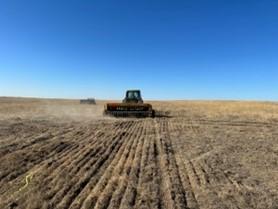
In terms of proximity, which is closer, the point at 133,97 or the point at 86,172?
the point at 86,172

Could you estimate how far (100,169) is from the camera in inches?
312

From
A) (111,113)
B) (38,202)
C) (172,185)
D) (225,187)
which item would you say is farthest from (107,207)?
(111,113)

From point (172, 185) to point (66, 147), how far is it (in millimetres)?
4941

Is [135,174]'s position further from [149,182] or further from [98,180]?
[98,180]

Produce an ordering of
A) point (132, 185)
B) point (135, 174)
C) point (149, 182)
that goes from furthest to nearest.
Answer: point (135, 174)
point (149, 182)
point (132, 185)

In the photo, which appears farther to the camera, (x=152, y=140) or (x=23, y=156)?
(x=152, y=140)

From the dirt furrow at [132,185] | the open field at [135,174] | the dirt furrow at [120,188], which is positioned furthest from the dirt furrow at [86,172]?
the dirt furrow at [132,185]

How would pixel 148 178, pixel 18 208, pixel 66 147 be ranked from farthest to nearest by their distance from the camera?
pixel 66 147 < pixel 148 178 < pixel 18 208

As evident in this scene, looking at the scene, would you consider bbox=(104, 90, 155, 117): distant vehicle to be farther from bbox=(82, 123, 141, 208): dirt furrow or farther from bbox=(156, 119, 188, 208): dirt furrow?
bbox=(82, 123, 141, 208): dirt furrow

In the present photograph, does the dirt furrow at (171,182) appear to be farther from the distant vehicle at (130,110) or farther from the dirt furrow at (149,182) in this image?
the distant vehicle at (130,110)

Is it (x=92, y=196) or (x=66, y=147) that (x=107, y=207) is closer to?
(x=92, y=196)

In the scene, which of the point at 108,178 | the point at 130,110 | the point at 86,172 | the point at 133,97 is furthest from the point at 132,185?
the point at 133,97

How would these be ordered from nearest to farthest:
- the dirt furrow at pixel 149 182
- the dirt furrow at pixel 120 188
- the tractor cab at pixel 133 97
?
the dirt furrow at pixel 120 188 → the dirt furrow at pixel 149 182 → the tractor cab at pixel 133 97

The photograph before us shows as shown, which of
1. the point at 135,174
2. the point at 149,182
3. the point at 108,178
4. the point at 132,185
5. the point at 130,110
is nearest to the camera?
the point at 132,185
